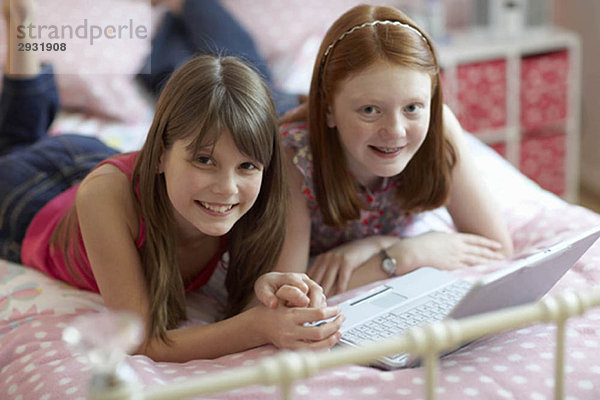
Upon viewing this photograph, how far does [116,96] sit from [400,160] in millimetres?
1321

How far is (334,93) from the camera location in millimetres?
1386

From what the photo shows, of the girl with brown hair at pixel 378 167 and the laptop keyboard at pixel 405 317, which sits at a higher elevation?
the girl with brown hair at pixel 378 167

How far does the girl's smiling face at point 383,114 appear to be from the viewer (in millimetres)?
1312

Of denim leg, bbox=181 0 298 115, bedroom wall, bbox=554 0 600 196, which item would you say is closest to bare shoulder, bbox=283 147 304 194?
denim leg, bbox=181 0 298 115

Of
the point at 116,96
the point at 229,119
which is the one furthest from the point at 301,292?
the point at 116,96

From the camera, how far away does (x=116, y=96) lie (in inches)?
95.3

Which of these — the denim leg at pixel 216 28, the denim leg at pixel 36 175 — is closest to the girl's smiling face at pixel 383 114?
the denim leg at pixel 36 175

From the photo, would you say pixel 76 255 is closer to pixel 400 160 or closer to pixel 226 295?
pixel 226 295

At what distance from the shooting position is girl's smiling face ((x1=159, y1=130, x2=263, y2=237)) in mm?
1165

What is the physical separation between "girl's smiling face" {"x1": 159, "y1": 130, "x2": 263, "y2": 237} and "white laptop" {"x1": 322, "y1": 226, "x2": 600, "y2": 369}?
259 millimetres

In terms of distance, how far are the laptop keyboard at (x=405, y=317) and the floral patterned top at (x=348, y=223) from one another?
0.29m

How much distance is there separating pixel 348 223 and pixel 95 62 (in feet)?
4.24

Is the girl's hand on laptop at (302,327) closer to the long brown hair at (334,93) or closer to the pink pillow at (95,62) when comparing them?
the long brown hair at (334,93)

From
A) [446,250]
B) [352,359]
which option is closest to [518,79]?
[446,250]
